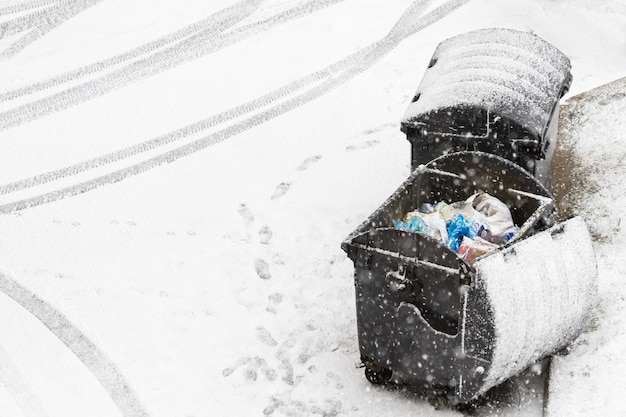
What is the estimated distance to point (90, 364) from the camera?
5.77 meters

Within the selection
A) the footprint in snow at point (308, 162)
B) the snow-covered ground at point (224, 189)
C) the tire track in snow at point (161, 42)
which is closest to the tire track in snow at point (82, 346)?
the snow-covered ground at point (224, 189)

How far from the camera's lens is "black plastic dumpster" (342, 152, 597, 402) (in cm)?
482

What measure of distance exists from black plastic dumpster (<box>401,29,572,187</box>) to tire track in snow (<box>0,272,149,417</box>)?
2560mm

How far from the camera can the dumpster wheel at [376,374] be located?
5.45 m

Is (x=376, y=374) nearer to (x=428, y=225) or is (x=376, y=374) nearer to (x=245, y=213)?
(x=428, y=225)

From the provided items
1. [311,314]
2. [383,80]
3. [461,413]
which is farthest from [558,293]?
[383,80]

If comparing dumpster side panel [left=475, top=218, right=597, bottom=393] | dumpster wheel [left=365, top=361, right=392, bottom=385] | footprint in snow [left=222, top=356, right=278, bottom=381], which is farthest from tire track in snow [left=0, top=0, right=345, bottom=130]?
dumpster side panel [left=475, top=218, right=597, bottom=393]

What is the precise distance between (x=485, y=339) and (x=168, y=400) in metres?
1.95

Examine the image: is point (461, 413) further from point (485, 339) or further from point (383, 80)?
point (383, 80)

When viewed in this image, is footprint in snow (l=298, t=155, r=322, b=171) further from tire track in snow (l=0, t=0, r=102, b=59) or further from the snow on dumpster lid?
tire track in snow (l=0, t=0, r=102, b=59)

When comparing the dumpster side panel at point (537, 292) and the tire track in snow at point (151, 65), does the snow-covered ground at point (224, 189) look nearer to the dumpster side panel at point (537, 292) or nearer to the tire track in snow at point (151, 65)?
the tire track in snow at point (151, 65)

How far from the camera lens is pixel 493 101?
20.1 feet

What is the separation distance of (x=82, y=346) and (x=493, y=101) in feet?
10.3

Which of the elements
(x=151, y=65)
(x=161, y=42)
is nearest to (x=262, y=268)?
(x=151, y=65)
